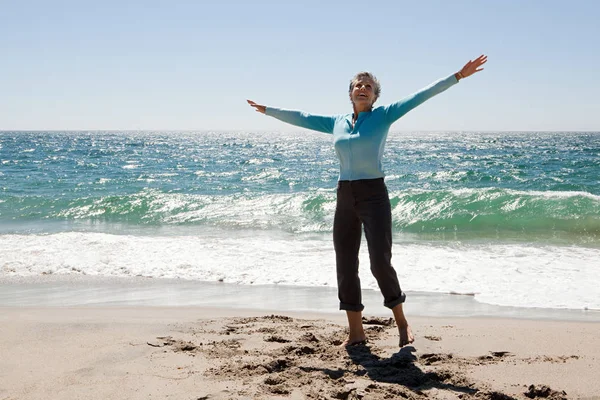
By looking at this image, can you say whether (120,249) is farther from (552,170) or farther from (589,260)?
(552,170)

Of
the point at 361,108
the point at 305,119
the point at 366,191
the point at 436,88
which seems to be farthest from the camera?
the point at 305,119

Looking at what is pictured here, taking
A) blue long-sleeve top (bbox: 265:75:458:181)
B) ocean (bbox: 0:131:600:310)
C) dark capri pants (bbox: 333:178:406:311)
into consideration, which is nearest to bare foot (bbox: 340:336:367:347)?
dark capri pants (bbox: 333:178:406:311)

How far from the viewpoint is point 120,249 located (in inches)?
374

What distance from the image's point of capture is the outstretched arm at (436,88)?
3.80 metres

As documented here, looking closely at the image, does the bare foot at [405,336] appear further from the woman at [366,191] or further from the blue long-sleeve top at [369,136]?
the blue long-sleeve top at [369,136]

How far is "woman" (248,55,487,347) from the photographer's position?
394cm

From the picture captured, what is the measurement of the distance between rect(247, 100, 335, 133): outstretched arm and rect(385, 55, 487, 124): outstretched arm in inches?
23.8

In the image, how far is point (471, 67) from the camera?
382 centimetres

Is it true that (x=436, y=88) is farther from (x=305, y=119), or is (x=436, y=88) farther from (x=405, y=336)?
(x=405, y=336)

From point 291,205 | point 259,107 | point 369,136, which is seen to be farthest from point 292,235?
point 369,136

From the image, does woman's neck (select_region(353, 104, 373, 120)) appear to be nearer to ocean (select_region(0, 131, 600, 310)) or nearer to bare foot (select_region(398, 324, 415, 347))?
bare foot (select_region(398, 324, 415, 347))

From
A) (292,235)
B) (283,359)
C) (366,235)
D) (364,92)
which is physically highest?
(364,92)

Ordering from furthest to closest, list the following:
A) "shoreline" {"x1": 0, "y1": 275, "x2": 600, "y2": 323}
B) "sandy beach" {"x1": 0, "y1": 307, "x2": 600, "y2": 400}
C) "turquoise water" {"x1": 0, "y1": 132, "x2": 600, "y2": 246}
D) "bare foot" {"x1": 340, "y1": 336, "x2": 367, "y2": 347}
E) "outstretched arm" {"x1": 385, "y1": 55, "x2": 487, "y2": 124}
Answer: "turquoise water" {"x1": 0, "y1": 132, "x2": 600, "y2": 246} < "shoreline" {"x1": 0, "y1": 275, "x2": 600, "y2": 323} < "bare foot" {"x1": 340, "y1": 336, "x2": 367, "y2": 347} < "outstretched arm" {"x1": 385, "y1": 55, "x2": 487, "y2": 124} < "sandy beach" {"x1": 0, "y1": 307, "x2": 600, "y2": 400}

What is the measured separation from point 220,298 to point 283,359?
108 inches
